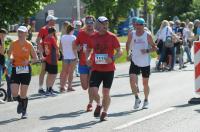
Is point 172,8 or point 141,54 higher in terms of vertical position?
point 172,8

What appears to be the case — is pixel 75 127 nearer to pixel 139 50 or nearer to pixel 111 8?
pixel 139 50

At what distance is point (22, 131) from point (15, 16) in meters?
14.3

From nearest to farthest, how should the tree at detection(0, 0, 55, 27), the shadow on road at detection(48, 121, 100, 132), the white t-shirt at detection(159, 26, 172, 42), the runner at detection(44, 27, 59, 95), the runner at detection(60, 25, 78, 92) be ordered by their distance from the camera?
the shadow on road at detection(48, 121, 100, 132) < the runner at detection(44, 27, 59, 95) < the runner at detection(60, 25, 78, 92) < the white t-shirt at detection(159, 26, 172, 42) < the tree at detection(0, 0, 55, 27)

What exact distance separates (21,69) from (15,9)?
39.9 feet

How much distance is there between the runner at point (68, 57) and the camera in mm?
17594

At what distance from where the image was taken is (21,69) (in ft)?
42.1

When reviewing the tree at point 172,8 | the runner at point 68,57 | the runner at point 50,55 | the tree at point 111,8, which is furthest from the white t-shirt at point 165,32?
the tree at point 172,8

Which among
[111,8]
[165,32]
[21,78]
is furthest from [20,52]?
[111,8]

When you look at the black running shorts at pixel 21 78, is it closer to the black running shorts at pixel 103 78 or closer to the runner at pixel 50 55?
the black running shorts at pixel 103 78

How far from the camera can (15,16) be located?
25.0 meters

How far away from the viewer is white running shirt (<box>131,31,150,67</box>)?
45.0ft

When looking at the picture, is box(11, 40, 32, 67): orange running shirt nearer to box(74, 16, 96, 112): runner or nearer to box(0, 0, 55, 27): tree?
box(74, 16, 96, 112): runner

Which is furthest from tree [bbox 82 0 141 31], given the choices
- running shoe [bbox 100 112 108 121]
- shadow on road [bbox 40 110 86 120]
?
running shoe [bbox 100 112 108 121]

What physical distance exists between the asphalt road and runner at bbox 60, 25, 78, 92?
438 millimetres
